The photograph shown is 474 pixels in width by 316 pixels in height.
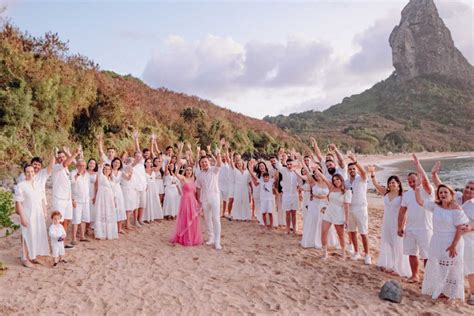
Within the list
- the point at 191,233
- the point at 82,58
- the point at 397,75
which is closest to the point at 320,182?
the point at 191,233

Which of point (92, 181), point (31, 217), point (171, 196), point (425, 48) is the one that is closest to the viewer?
point (31, 217)

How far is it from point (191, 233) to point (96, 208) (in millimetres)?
2314

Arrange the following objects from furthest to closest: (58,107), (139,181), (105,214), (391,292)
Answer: (58,107), (139,181), (105,214), (391,292)

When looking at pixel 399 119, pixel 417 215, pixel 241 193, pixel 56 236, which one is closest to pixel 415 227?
pixel 417 215

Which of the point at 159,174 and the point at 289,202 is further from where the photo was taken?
the point at 159,174

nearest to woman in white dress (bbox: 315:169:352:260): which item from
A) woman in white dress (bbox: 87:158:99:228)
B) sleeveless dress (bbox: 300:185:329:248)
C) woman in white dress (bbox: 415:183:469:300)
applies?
sleeveless dress (bbox: 300:185:329:248)

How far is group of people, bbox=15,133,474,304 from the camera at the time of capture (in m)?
6.09

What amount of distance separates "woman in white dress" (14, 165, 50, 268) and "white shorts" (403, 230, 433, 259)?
6621 millimetres

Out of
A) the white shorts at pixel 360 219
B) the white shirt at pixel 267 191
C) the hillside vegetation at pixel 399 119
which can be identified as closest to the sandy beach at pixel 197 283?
the white shorts at pixel 360 219

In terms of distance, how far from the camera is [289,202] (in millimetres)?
10086

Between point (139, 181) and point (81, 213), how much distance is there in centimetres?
189

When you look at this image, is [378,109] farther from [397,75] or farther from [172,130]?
[172,130]

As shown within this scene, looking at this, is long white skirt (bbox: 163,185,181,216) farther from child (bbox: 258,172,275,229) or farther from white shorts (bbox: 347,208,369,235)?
white shorts (bbox: 347,208,369,235)

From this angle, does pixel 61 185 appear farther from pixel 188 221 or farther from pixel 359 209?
pixel 359 209
